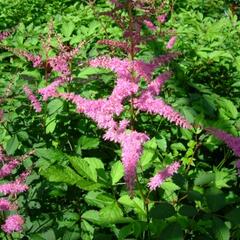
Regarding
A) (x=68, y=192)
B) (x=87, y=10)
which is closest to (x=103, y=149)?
(x=68, y=192)

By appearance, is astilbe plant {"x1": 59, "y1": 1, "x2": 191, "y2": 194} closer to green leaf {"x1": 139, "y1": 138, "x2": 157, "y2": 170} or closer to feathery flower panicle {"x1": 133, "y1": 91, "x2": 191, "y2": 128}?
feathery flower panicle {"x1": 133, "y1": 91, "x2": 191, "y2": 128}

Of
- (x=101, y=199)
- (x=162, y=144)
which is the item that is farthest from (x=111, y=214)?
(x=162, y=144)

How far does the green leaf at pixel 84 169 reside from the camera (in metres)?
2.23

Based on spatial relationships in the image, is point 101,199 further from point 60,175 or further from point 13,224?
point 13,224

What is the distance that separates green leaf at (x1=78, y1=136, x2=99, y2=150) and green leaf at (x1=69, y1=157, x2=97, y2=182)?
0.41 m

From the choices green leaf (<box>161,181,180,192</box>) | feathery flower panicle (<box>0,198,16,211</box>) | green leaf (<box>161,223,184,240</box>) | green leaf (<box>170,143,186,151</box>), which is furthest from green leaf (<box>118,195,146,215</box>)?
green leaf (<box>170,143,186,151</box>)

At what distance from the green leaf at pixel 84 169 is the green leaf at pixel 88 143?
406 millimetres

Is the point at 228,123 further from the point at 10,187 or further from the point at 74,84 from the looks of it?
the point at 10,187

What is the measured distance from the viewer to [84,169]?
7.36 ft

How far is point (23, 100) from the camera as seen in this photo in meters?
3.17

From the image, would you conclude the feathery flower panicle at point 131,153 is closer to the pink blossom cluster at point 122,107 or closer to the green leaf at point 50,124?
the pink blossom cluster at point 122,107

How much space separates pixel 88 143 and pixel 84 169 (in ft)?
1.58

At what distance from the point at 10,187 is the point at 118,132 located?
0.65 m

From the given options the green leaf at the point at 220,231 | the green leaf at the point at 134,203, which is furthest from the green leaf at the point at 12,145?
the green leaf at the point at 220,231
